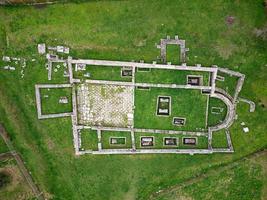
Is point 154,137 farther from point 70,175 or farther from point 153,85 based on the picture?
point 70,175

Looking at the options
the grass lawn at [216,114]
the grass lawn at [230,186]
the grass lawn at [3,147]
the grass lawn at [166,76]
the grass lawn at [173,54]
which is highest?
the grass lawn at [173,54]

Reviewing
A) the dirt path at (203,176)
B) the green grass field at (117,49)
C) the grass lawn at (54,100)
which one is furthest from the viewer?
the dirt path at (203,176)

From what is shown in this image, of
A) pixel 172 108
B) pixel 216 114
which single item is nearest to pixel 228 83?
pixel 216 114

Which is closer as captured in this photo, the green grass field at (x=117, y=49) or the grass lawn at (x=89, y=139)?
the green grass field at (x=117, y=49)

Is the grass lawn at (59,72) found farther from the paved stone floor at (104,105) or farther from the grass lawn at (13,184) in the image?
the grass lawn at (13,184)

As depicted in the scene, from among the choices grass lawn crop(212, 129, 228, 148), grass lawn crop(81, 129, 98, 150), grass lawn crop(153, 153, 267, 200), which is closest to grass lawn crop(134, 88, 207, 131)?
grass lawn crop(212, 129, 228, 148)

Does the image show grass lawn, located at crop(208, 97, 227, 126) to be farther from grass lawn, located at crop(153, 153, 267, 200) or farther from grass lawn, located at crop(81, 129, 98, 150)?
grass lawn, located at crop(81, 129, 98, 150)

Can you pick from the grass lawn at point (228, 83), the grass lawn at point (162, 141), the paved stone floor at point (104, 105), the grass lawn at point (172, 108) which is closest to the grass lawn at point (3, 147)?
the paved stone floor at point (104, 105)
